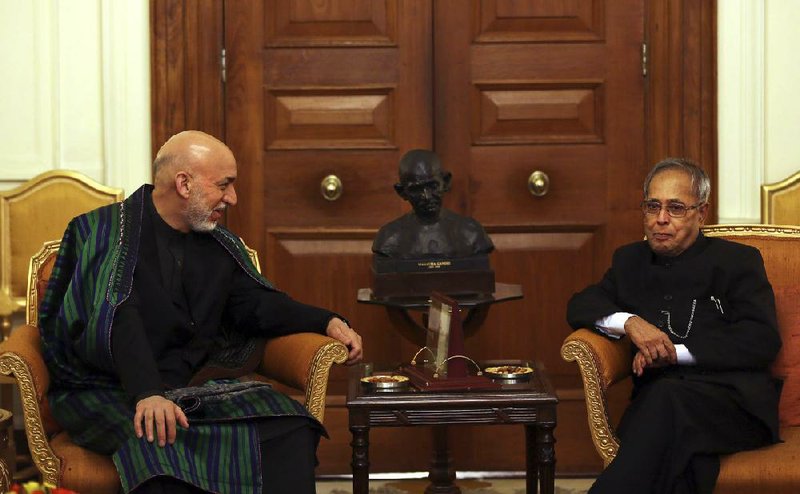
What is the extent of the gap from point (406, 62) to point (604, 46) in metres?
0.80

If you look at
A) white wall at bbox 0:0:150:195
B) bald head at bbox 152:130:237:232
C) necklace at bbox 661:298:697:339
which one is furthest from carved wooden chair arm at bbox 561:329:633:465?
white wall at bbox 0:0:150:195

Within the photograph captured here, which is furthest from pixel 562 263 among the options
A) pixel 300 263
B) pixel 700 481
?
pixel 700 481

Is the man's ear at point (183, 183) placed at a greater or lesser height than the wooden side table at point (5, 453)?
greater

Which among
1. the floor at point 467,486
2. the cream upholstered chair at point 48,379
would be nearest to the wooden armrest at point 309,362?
the cream upholstered chair at point 48,379

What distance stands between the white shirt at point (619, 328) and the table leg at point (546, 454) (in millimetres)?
385

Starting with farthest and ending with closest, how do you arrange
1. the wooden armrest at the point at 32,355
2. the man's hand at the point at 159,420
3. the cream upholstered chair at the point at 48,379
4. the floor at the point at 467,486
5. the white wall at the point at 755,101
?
the white wall at the point at 755,101 → the floor at the point at 467,486 → the wooden armrest at the point at 32,355 → the cream upholstered chair at the point at 48,379 → the man's hand at the point at 159,420

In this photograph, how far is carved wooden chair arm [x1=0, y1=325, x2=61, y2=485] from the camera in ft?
11.4

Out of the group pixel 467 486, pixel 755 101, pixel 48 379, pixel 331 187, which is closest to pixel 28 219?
pixel 331 187

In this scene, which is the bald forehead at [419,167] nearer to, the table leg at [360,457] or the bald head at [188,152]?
the bald head at [188,152]

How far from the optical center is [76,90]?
5059 millimetres

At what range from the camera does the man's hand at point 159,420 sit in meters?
3.30

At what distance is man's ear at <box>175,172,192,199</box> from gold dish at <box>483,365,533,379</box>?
1055mm

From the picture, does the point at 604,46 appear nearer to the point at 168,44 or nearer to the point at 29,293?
the point at 168,44

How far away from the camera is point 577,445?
513 centimetres
